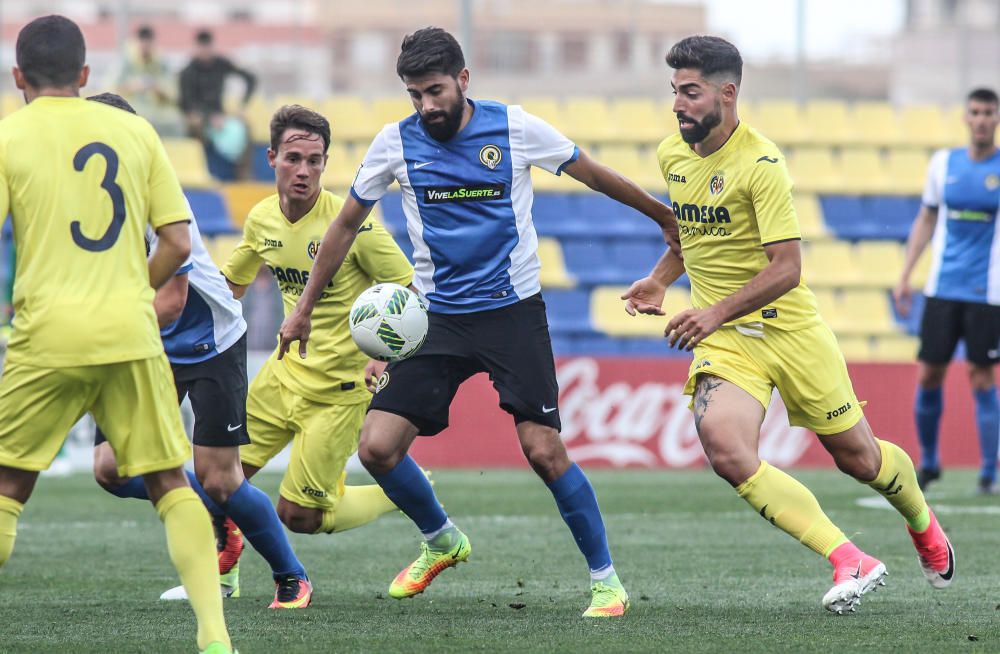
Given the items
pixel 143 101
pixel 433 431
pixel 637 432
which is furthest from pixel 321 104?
pixel 433 431

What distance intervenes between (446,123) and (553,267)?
1127 centimetres

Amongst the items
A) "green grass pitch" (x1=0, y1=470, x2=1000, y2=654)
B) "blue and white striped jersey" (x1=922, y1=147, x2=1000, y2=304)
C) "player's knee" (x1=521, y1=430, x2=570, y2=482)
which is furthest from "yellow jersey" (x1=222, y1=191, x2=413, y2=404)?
"blue and white striped jersey" (x1=922, y1=147, x2=1000, y2=304)

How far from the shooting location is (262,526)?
623 cm

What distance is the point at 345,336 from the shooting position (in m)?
7.01

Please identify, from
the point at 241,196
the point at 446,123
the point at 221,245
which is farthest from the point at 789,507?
the point at 241,196

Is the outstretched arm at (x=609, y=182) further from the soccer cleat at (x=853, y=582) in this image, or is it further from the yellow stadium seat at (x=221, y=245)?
the yellow stadium seat at (x=221, y=245)

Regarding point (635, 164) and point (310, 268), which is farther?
point (635, 164)

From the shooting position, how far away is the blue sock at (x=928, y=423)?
10.8 m

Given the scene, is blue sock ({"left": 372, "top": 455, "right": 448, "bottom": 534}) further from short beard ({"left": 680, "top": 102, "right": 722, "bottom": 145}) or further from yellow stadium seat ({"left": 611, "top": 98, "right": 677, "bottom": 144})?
yellow stadium seat ({"left": 611, "top": 98, "right": 677, "bottom": 144})

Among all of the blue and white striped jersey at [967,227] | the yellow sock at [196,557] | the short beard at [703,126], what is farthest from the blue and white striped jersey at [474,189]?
the blue and white striped jersey at [967,227]

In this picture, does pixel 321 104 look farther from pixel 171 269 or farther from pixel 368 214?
pixel 171 269

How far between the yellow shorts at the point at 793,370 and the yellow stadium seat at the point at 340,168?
1153 centimetres

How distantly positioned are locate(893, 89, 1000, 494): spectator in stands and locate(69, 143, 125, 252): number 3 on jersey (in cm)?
732

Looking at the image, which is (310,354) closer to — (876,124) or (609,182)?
(609,182)
